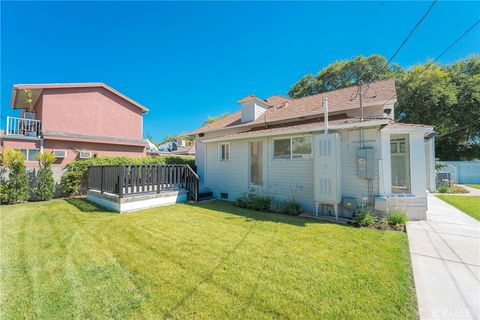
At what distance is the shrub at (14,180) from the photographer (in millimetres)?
8681

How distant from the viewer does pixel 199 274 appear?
10.4 ft

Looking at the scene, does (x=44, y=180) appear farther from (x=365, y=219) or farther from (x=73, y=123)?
(x=365, y=219)

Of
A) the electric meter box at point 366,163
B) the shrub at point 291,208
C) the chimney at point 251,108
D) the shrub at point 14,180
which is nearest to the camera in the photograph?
the electric meter box at point 366,163

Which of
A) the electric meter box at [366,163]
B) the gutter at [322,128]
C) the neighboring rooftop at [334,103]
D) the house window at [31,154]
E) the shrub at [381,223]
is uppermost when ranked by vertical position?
the neighboring rooftop at [334,103]

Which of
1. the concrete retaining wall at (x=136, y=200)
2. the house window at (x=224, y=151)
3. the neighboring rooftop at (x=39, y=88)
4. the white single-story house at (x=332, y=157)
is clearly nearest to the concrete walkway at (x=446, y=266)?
the white single-story house at (x=332, y=157)

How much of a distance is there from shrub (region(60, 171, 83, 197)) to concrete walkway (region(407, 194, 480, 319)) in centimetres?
1350

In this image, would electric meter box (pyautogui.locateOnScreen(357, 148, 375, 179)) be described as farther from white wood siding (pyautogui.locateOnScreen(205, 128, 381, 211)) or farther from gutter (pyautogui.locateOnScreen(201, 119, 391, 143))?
gutter (pyautogui.locateOnScreen(201, 119, 391, 143))

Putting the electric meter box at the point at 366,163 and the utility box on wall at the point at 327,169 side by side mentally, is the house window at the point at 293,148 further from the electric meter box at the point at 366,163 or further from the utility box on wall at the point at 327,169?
the electric meter box at the point at 366,163

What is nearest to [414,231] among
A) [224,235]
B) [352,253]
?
[352,253]

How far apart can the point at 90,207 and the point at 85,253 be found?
4.92 m

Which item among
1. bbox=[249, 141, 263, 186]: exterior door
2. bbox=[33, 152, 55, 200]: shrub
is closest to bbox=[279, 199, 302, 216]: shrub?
bbox=[249, 141, 263, 186]: exterior door

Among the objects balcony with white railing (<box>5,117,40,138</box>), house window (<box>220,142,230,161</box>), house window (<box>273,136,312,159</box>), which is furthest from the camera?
balcony with white railing (<box>5,117,40,138</box>)

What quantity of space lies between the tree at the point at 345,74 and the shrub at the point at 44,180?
2383cm

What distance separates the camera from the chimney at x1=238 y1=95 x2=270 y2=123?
11.7 m
